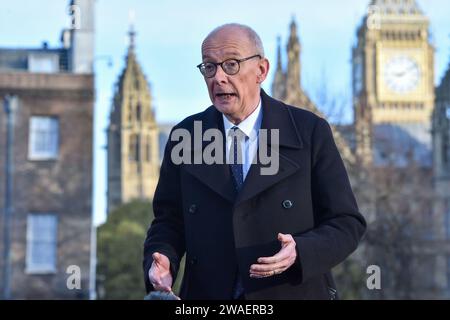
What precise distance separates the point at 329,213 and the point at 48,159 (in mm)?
39044

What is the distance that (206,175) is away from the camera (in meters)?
5.59

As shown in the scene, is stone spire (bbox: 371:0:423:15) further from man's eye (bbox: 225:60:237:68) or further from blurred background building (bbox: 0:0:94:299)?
man's eye (bbox: 225:60:237:68)

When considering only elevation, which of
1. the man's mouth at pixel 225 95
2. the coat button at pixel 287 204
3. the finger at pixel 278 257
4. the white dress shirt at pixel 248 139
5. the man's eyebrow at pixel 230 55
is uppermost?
the man's eyebrow at pixel 230 55

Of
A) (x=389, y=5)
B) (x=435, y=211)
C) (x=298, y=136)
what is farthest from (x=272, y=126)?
(x=389, y=5)

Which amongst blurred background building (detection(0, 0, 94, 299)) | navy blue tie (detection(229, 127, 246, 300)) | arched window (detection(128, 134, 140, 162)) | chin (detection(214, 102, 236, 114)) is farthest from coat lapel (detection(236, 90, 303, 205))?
arched window (detection(128, 134, 140, 162))

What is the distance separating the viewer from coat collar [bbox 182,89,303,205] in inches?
214

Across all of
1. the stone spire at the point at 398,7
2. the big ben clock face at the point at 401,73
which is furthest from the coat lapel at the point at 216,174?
the stone spire at the point at 398,7

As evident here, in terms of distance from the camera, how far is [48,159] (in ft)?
145

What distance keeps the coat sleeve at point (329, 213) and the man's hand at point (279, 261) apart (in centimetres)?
15

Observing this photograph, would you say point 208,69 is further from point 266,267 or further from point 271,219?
point 266,267

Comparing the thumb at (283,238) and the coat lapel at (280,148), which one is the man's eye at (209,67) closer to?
the coat lapel at (280,148)

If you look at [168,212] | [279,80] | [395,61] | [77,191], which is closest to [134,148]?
[395,61]

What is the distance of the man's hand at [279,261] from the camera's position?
16.5ft

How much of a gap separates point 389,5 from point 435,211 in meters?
87.2
